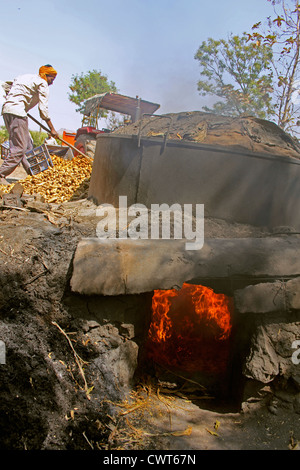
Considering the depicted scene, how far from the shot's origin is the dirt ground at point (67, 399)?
Result: 2.12 m

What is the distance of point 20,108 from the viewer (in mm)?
5855

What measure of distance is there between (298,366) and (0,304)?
95.5 inches

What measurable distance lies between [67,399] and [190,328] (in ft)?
5.60

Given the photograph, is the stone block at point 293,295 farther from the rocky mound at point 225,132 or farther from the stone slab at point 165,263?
the rocky mound at point 225,132

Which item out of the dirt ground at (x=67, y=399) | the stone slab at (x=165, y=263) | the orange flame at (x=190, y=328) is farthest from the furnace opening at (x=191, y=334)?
the stone slab at (x=165, y=263)

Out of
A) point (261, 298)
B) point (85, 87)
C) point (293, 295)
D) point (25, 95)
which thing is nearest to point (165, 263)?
point (261, 298)

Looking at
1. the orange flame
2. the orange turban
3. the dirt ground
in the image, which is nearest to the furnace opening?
the orange flame

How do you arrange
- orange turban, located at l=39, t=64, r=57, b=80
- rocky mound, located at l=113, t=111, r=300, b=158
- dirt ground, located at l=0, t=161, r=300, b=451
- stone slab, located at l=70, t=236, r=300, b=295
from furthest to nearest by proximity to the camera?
orange turban, located at l=39, t=64, r=57, b=80 → rocky mound, located at l=113, t=111, r=300, b=158 → stone slab, located at l=70, t=236, r=300, b=295 → dirt ground, located at l=0, t=161, r=300, b=451

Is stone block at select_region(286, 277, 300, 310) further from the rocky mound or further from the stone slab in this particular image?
the rocky mound

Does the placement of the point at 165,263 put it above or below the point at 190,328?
above

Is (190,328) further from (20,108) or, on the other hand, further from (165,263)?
(20,108)

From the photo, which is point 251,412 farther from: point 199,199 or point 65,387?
point 199,199

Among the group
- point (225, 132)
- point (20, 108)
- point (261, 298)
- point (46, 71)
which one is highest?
point (46, 71)

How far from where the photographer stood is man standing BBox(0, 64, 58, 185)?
229 inches
